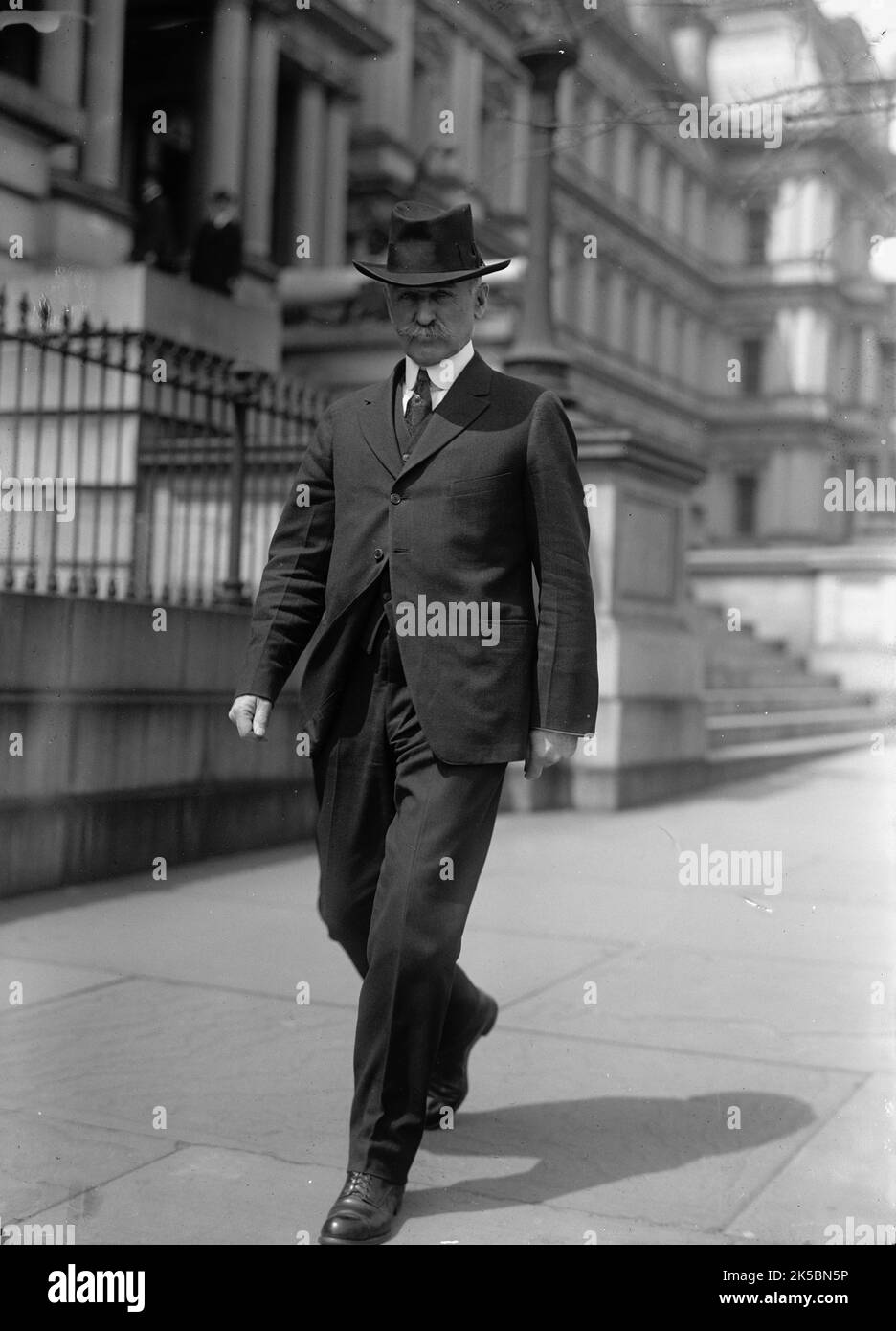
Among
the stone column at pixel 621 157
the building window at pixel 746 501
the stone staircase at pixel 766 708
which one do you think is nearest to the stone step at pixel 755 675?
the stone staircase at pixel 766 708

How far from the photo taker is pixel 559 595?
3662mm

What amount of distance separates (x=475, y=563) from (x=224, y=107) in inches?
1021

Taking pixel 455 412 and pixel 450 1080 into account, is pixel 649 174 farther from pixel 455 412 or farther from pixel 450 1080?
pixel 450 1080

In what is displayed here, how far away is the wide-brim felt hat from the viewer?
11.8 ft

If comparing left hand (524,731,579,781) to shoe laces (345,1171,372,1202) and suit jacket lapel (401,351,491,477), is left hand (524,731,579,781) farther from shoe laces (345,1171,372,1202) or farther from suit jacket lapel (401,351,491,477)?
shoe laces (345,1171,372,1202)

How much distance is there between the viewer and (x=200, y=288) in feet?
52.4

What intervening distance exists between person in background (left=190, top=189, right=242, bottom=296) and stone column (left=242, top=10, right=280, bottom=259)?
11499 millimetres

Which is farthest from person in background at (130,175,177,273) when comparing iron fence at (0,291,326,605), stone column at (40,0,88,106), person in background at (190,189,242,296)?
iron fence at (0,291,326,605)

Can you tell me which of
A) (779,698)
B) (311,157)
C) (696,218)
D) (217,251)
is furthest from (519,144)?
(779,698)

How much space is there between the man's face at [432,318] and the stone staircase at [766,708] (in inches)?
302

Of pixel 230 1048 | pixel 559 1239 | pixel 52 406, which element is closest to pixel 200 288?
pixel 52 406

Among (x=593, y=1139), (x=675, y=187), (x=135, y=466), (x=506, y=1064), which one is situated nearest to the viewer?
(x=593, y=1139)

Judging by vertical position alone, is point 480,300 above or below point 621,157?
below
